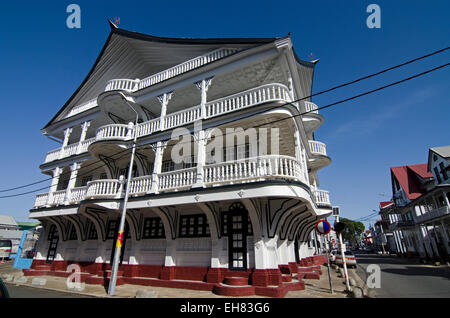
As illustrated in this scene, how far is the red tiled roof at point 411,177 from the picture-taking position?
112 feet

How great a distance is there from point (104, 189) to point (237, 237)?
7.69m

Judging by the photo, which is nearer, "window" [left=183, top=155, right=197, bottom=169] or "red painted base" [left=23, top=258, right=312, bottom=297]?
"red painted base" [left=23, top=258, right=312, bottom=297]

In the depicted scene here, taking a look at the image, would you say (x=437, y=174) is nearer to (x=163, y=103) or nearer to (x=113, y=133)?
(x=163, y=103)

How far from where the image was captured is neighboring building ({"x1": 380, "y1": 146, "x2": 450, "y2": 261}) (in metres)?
25.0

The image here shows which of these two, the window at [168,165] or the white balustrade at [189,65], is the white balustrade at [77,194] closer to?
the window at [168,165]

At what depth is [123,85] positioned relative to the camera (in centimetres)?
1518

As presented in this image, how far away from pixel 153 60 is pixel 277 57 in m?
9.59

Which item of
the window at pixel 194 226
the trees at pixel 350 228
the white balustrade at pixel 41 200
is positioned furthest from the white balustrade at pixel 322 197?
the trees at pixel 350 228

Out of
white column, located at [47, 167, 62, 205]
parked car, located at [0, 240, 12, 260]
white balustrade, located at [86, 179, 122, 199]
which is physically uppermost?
white column, located at [47, 167, 62, 205]

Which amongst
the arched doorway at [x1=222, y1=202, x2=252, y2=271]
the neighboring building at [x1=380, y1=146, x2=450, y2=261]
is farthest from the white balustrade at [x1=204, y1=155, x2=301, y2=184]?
the neighboring building at [x1=380, y1=146, x2=450, y2=261]

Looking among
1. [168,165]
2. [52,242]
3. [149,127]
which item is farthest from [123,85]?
[52,242]

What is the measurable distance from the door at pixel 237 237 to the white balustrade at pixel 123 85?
10.8 meters

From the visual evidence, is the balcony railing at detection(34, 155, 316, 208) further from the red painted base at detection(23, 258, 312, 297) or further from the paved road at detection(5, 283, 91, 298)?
the paved road at detection(5, 283, 91, 298)
